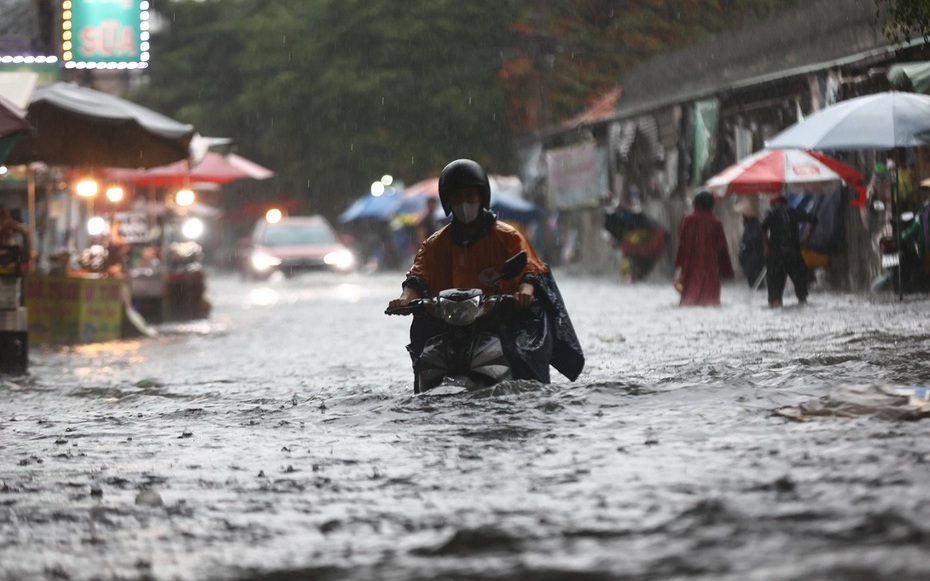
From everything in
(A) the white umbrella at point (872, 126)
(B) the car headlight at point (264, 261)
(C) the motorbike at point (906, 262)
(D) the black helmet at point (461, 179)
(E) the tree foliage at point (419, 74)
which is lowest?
(B) the car headlight at point (264, 261)

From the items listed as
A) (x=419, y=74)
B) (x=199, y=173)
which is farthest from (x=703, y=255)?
(x=419, y=74)

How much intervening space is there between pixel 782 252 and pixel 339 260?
19.8m

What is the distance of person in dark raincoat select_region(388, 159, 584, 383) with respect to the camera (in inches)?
387

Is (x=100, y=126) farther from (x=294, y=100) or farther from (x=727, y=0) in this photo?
(x=294, y=100)

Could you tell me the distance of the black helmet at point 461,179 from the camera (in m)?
9.77

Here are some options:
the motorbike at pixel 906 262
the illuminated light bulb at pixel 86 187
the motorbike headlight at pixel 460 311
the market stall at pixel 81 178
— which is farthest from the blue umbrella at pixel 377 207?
the motorbike headlight at pixel 460 311

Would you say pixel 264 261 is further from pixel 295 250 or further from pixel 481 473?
pixel 481 473

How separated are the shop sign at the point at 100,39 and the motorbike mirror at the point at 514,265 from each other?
11.9 m

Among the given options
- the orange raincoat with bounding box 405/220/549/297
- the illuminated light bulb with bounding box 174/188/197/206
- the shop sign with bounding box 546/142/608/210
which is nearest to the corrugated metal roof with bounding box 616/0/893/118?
the shop sign with bounding box 546/142/608/210

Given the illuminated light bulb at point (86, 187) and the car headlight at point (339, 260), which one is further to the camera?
the car headlight at point (339, 260)

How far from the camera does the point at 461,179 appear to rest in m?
9.78

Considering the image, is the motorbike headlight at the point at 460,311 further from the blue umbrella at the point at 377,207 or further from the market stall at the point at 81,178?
the blue umbrella at the point at 377,207

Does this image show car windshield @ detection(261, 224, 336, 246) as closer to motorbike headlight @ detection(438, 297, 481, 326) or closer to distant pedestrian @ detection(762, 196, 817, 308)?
distant pedestrian @ detection(762, 196, 817, 308)

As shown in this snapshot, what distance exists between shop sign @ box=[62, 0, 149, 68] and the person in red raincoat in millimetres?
7212
